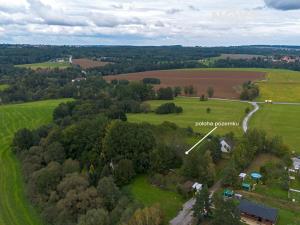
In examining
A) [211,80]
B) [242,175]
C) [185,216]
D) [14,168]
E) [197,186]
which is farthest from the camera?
[211,80]

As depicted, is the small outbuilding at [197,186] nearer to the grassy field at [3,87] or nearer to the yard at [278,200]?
the yard at [278,200]

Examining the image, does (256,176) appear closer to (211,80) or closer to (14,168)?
(14,168)

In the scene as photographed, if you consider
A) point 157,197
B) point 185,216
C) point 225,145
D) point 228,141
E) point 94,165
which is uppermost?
point 228,141

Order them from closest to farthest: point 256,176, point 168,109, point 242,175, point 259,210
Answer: point 259,210, point 256,176, point 242,175, point 168,109

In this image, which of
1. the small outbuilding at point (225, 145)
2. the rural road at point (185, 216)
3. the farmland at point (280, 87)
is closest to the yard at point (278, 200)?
the rural road at point (185, 216)

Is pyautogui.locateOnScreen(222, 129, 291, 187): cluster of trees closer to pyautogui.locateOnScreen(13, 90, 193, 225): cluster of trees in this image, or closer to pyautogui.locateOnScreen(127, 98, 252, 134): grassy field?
pyautogui.locateOnScreen(13, 90, 193, 225): cluster of trees

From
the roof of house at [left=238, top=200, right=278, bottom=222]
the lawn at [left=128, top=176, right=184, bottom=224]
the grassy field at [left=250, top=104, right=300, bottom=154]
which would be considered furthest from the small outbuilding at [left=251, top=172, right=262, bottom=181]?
the grassy field at [left=250, top=104, right=300, bottom=154]

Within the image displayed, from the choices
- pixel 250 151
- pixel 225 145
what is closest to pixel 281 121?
pixel 225 145
